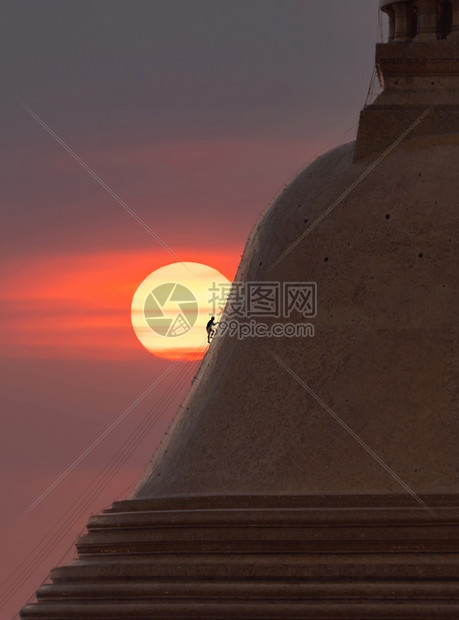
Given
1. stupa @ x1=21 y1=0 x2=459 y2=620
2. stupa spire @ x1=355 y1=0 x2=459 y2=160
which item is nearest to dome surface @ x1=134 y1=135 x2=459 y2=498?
stupa @ x1=21 y1=0 x2=459 y2=620

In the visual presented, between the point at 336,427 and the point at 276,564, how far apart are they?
2.56m

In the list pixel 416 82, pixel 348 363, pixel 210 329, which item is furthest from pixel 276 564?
pixel 416 82

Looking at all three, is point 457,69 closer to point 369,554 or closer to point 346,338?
point 346,338

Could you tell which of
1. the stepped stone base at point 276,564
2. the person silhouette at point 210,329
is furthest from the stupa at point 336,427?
the person silhouette at point 210,329

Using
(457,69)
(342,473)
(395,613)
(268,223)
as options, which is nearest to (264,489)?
(342,473)

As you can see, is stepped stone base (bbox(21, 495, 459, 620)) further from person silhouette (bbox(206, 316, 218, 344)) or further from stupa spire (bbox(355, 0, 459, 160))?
stupa spire (bbox(355, 0, 459, 160))

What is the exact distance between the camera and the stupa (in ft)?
101

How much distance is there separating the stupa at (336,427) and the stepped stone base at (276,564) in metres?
0.03

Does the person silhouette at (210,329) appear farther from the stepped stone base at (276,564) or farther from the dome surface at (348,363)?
the stepped stone base at (276,564)

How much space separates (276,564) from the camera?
102ft

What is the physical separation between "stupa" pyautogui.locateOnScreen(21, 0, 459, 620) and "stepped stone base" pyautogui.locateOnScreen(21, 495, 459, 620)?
0.10ft

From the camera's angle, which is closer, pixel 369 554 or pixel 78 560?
pixel 369 554

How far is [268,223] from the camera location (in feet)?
117

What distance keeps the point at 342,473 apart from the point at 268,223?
223 inches
